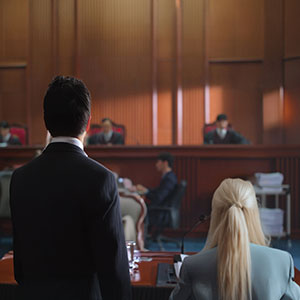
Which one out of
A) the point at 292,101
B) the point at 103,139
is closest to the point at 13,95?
the point at 103,139

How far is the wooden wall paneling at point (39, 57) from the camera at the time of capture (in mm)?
7840

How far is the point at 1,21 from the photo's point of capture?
313 inches

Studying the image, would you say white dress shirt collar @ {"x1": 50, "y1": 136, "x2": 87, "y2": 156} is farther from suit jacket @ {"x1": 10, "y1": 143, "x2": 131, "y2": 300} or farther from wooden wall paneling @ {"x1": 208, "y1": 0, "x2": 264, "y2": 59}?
wooden wall paneling @ {"x1": 208, "y1": 0, "x2": 264, "y2": 59}

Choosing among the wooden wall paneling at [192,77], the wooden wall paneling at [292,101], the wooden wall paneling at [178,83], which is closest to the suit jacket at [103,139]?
the wooden wall paneling at [178,83]

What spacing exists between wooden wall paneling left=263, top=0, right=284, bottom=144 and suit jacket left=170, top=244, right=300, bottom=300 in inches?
249

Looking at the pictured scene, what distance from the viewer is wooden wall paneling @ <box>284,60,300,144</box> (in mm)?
7242

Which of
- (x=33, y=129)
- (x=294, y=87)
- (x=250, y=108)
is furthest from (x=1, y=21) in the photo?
(x=294, y=87)

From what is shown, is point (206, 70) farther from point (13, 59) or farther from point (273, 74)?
point (13, 59)

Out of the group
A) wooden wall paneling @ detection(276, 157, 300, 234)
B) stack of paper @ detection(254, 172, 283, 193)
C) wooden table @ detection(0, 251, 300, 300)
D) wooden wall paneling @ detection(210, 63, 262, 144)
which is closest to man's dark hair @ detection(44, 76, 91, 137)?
wooden table @ detection(0, 251, 300, 300)

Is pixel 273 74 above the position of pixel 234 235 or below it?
above

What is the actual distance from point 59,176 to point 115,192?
142 millimetres

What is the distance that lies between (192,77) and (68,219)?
6914 millimetres

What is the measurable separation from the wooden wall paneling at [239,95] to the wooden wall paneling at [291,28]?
59 centimetres

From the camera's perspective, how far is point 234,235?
1.28 m
